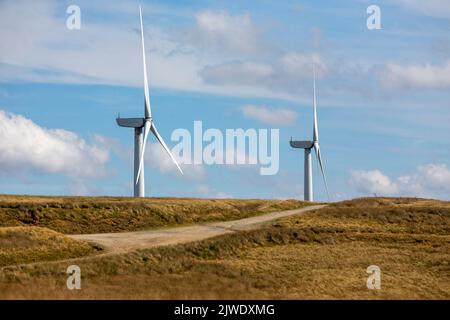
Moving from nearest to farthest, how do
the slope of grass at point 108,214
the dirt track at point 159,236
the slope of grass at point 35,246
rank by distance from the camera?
the slope of grass at point 35,246 → the dirt track at point 159,236 → the slope of grass at point 108,214

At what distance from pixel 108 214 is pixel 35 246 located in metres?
24.5

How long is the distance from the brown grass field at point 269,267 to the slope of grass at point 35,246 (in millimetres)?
217

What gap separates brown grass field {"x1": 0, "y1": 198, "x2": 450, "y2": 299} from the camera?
44.2m

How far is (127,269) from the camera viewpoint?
51.5 metres

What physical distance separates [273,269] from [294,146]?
8587cm

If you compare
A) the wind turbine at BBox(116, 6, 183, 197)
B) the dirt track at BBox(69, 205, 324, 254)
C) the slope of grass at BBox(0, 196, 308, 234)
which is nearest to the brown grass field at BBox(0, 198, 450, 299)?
the dirt track at BBox(69, 205, 324, 254)

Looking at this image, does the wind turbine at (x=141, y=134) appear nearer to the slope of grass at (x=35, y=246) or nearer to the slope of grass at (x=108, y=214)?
the slope of grass at (x=108, y=214)

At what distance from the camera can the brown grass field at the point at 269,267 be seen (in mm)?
44156

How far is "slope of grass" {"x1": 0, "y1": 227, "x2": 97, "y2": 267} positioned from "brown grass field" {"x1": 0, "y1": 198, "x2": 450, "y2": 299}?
22cm

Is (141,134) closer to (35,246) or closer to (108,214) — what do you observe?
(108,214)

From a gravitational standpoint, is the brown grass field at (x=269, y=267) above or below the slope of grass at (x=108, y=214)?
below

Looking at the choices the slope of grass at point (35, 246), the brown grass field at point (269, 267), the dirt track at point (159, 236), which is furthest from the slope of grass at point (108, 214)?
the brown grass field at point (269, 267)

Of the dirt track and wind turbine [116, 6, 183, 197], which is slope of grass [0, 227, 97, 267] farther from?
wind turbine [116, 6, 183, 197]
